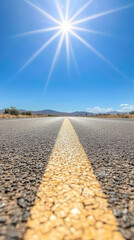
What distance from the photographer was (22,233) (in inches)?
22.0

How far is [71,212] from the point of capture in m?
0.69

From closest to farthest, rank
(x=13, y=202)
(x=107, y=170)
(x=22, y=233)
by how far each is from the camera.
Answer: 1. (x=22, y=233)
2. (x=13, y=202)
3. (x=107, y=170)

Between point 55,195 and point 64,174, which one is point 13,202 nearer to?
point 55,195

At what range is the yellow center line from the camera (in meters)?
0.55

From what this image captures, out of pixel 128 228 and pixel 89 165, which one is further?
pixel 89 165

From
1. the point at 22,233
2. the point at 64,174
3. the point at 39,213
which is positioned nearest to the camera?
the point at 22,233

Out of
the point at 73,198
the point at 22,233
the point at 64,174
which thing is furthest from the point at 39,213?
the point at 64,174

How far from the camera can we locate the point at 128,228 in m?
0.61

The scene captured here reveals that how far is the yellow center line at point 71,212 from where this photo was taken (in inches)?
21.8

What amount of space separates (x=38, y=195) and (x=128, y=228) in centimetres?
56

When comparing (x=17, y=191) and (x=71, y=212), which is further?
(x=17, y=191)

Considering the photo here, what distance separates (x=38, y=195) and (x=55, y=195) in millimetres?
117

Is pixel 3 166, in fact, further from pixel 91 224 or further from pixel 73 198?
pixel 91 224

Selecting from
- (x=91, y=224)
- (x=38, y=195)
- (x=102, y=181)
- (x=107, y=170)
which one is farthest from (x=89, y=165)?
(x=91, y=224)
